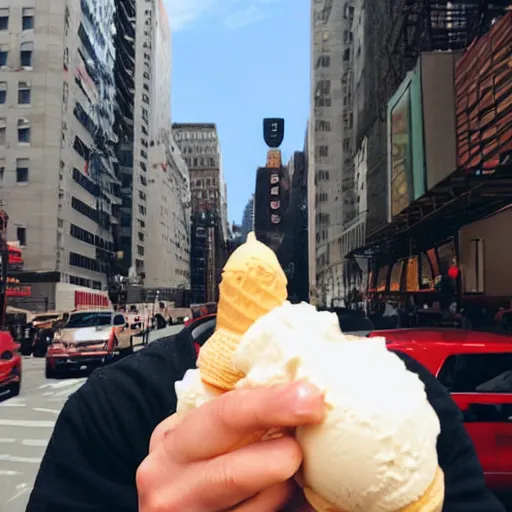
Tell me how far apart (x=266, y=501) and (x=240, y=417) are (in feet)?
0.51

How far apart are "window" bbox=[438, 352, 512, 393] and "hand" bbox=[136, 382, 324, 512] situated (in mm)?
4140

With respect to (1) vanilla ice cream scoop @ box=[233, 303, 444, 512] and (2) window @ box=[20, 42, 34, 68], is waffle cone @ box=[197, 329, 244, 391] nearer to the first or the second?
(1) vanilla ice cream scoop @ box=[233, 303, 444, 512]

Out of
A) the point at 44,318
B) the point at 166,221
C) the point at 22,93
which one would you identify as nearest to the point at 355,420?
the point at 44,318

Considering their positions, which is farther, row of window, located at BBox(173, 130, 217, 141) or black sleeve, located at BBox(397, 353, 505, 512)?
row of window, located at BBox(173, 130, 217, 141)

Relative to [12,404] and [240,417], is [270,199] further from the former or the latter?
[240,417]

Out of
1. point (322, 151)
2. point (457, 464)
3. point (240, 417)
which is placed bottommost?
point (457, 464)

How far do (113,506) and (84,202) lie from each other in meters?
59.7

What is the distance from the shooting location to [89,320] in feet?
57.1

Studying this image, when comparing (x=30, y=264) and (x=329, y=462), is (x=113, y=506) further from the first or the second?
(x=30, y=264)

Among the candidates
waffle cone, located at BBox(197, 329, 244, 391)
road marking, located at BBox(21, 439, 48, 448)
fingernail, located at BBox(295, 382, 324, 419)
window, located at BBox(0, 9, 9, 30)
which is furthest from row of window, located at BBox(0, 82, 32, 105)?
fingernail, located at BBox(295, 382, 324, 419)

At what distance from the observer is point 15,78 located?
50469 millimetres

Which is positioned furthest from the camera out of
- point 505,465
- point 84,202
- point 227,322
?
point 84,202

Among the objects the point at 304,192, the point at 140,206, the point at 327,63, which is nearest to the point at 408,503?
the point at 327,63

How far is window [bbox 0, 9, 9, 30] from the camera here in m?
50.9
